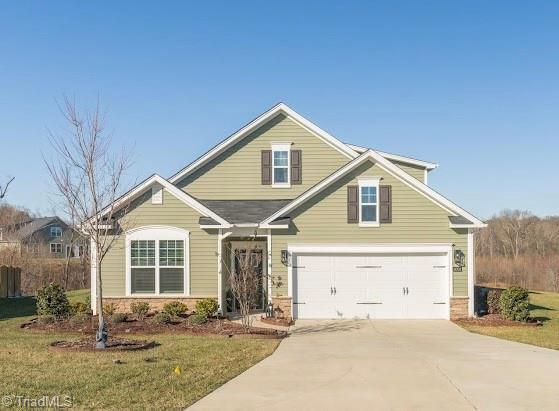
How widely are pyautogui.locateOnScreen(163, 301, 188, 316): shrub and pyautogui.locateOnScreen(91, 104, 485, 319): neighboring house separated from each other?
50 centimetres

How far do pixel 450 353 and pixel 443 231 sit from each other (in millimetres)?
7520

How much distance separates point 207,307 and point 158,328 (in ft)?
9.19

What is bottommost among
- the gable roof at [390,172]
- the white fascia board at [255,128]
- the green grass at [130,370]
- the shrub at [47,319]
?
the shrub at [47,319]

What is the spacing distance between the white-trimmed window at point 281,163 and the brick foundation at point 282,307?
16.7 ft

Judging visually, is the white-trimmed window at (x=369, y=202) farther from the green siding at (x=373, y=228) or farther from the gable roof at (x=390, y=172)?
the gable roof at (x=390, y=172)

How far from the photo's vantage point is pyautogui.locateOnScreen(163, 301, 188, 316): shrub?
19.0m

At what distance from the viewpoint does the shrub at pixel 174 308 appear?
1900 cm

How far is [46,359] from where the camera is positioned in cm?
1129

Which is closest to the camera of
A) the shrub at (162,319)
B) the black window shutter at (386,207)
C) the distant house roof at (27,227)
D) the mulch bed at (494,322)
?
the shrub at (162,319)

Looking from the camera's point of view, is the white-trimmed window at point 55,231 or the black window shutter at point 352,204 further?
the white-trimmed window at point 55,231

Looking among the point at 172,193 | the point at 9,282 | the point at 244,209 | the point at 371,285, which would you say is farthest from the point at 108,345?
the point at 9,282

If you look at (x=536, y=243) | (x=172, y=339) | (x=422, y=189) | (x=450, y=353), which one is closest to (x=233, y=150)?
(x=422, y=189)

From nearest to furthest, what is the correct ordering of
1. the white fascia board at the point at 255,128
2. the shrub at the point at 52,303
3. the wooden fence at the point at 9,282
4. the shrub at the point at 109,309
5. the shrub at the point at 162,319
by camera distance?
the shrub at the point at 162,319 → the shrub at the point at 52,303 → the shrub at the point at 109,309 → the white fascia board at the point at 255,128 → the wooden fence at the point at 9,282

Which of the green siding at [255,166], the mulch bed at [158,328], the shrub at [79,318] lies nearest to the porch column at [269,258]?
the mulch bed at [158,328]
